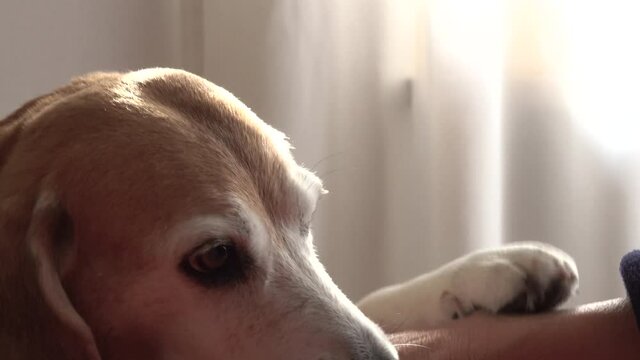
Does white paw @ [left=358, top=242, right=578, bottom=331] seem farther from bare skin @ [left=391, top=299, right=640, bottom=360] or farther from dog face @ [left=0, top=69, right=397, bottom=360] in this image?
dog face @ [left=0, top=69, right=397, bottom=360]

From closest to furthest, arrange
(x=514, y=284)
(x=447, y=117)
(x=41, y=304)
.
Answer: (x=41, y=304) < (x=514, y=284) < (x=447, y=117)

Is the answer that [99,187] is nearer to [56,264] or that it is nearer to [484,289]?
[56,264]

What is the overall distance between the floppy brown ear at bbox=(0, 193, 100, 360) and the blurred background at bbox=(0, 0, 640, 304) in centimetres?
116

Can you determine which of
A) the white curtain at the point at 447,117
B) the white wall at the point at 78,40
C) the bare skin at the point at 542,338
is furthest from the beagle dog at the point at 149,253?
the white wall at the point at 78,40

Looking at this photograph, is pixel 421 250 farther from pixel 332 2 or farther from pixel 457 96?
pixel 332 2

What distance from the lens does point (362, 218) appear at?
Answer: 83.7 inches

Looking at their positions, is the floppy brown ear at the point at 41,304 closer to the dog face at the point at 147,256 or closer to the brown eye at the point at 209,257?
the dog face at the point at 147,256

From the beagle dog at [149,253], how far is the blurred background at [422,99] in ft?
3.26

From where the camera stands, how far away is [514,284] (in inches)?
49.9

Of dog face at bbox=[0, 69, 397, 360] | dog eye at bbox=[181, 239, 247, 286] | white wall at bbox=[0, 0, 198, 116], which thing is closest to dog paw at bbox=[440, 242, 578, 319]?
dog face at bbox=[0, 69, 397, 360]

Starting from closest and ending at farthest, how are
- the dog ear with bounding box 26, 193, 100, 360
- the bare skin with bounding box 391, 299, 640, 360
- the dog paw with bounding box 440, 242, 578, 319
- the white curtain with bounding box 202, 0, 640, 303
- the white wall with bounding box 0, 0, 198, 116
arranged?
the dog ear with bounding box 26, 193, 100, 360
the bare skin with bounding box 391, 299, 640, 360
the dog paw with bounding box 440, 242, 578, 319
the white curtain with bounding box 202, 0, 640, 303
the white wall with bounding box 0, 0, 198, 116

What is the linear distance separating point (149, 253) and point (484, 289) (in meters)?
0.52

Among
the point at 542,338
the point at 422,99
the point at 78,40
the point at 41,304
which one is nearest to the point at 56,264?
the point at 41,304

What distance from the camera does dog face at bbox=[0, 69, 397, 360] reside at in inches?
38.3
